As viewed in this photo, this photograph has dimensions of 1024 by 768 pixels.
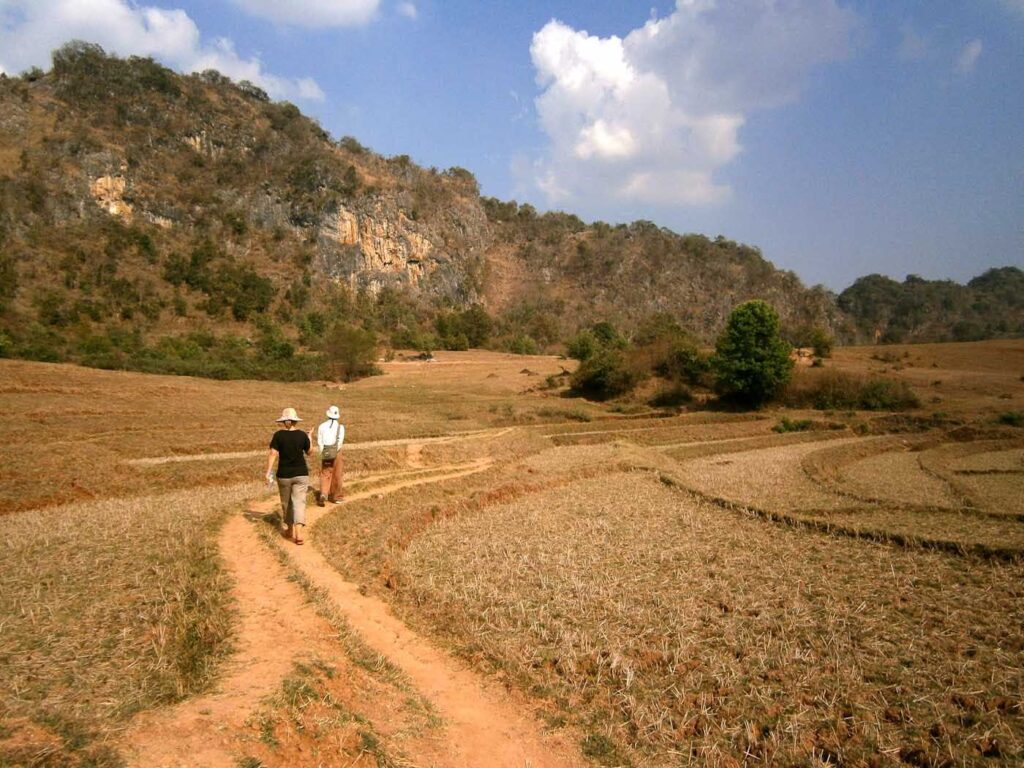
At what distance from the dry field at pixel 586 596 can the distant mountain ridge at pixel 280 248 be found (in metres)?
43.6

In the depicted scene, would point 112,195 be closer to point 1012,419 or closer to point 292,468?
point 292,468

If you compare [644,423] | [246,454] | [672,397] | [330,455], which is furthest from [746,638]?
[672,397]

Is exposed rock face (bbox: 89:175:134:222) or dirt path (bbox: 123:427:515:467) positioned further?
exposed rock face (bbox: 89:175:134:222)

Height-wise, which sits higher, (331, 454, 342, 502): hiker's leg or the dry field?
(331, 454, 342, 502): hiker's leg

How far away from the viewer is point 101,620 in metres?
7.59

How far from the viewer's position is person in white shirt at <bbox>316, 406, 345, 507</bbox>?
13.2 meters

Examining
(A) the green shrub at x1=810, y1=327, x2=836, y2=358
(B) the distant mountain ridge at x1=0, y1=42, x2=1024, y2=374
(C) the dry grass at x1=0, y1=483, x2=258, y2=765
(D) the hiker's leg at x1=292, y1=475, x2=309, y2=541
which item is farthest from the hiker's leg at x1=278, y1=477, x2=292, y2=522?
(A) the green shrub at x1=810, y1=327, x2=836, y2=358

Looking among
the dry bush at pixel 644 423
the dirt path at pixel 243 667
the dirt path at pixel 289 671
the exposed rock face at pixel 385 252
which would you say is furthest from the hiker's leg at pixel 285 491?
the exposed rock face at pixel 385 252

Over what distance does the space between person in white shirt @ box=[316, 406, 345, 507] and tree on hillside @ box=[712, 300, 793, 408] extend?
35.0 m

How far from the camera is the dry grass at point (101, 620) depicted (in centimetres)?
542

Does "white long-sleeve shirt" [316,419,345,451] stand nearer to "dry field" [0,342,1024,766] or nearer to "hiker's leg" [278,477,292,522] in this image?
"dry field" [0,342,1024,766]

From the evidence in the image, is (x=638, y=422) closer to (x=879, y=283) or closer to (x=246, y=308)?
(x=246, y=308)

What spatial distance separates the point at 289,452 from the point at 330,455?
2579 millimetres

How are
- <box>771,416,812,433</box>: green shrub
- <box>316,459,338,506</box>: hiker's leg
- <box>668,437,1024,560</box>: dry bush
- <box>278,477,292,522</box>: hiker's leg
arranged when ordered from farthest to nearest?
<box>771,416,812,433</box>: green shrub < <box>316,459,338,506</box>: hiker's leg < <box>668,437,1024,560</box>: dry bush < <box>278,477,292,522</box>: hiker's leg
